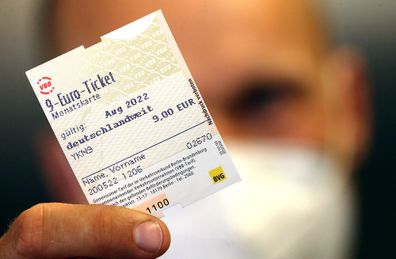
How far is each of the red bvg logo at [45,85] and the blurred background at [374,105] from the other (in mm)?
220

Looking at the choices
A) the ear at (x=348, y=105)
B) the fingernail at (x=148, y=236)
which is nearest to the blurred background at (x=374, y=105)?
the ear at (x=348, y=105)

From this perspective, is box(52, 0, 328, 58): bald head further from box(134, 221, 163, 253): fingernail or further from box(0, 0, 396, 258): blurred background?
box(134, 221, 163, 253): fingernail

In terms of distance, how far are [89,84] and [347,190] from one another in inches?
24.3

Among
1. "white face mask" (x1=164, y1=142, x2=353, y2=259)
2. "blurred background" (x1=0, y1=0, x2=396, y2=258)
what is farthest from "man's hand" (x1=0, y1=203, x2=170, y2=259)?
"blurred background" (x1=0, y1=0, x2=396, y2=258)

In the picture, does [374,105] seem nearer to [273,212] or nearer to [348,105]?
[348,105]

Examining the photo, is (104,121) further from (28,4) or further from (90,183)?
(28,4)

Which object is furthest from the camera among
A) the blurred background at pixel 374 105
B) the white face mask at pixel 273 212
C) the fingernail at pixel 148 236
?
the blurred background at pixel 374 105

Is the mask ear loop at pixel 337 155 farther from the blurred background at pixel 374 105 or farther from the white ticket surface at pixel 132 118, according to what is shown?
the white ticket surface at pixel 132 118

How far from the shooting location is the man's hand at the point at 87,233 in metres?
0.60

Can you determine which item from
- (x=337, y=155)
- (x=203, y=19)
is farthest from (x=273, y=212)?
(x=203, y=19)

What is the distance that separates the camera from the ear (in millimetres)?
887

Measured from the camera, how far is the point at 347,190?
895mm

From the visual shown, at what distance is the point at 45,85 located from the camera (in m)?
0.64

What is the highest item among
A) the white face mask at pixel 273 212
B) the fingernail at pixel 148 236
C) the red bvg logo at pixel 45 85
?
the red bvg logo at pixel 45 85
